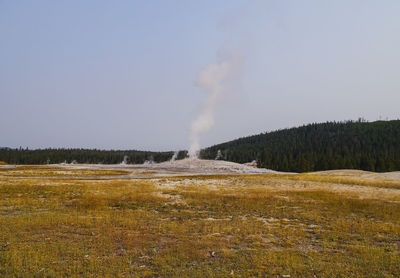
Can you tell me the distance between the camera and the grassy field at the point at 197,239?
34.8 ft

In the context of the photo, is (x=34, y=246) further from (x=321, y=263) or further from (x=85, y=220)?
(x=321, y=263)

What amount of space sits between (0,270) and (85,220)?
8031 mm

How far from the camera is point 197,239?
14.4 m

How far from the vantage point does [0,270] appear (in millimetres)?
10180

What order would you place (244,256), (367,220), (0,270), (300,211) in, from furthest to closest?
(300,211)
(367,220)
(244,256)
(0,270)

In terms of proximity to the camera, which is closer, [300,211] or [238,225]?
[238,225]

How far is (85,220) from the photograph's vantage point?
59.7ft

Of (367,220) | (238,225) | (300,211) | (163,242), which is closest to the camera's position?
(163,242)

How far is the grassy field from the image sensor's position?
10603 mm

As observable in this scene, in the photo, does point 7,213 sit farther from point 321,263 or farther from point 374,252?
point 374,252

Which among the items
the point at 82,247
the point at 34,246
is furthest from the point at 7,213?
the point at 82,247

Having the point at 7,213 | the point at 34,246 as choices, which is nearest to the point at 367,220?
the point at 34,246

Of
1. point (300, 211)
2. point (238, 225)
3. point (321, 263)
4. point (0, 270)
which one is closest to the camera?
point (0, 270)

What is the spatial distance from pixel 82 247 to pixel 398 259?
15.4m
